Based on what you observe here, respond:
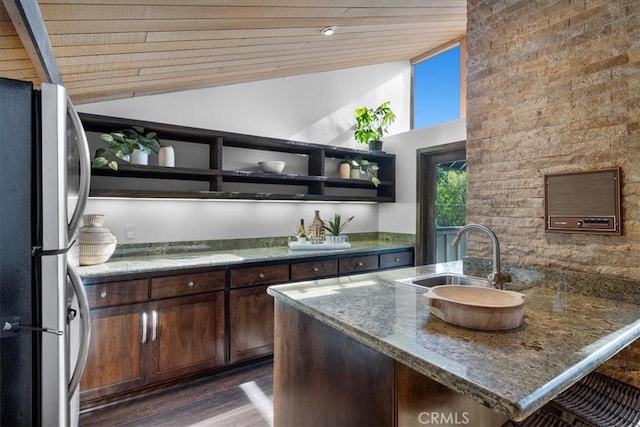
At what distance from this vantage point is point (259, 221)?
3453 millimetres

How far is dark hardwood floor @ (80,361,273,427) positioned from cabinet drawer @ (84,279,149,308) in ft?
2.30

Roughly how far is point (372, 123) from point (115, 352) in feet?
11.2

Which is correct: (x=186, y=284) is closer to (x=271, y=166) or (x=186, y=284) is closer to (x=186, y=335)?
(x=186, y=335)

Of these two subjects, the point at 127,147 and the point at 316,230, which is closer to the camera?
the point at 127,147

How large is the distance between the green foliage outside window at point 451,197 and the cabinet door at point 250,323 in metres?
2.10

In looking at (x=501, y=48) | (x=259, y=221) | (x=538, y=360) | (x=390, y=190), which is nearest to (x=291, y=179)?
(x=259, y=221)

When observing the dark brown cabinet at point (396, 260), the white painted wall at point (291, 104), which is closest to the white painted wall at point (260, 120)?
the white painted wall at point (291, 104)

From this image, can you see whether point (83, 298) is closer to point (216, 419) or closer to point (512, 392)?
point (512, 392)

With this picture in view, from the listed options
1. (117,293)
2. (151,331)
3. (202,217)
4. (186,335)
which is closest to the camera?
(117,293)

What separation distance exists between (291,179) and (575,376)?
109 inches

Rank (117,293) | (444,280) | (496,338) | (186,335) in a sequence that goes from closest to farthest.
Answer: (496,338) → (444,280) → (117,293) → (186,335)

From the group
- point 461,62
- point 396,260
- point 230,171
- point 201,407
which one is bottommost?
point 201,407

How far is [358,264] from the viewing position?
10.9ft

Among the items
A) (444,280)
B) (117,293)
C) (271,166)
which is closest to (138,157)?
(117,293)
